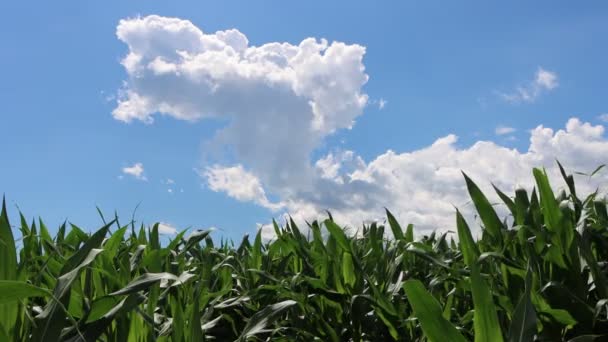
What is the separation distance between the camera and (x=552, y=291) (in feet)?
5.52

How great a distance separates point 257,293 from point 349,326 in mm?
438

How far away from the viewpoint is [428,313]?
117cm

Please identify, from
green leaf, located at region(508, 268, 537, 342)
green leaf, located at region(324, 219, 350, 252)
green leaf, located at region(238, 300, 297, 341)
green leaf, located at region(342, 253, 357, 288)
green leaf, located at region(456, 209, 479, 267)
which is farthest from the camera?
green leaf, located at region(324, 219, 350, 252)

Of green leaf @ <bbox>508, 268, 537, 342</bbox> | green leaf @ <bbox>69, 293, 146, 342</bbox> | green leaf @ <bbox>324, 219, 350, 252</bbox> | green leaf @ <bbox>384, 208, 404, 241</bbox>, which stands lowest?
green leaf @ <bbox>508, 268, 537, 342</bbox>

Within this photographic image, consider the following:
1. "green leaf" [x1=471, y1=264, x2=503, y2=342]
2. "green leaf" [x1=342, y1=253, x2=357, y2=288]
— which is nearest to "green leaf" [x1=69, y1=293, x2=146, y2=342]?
"green leaf" [x1=471, y1=264, x2=503, y2=342]

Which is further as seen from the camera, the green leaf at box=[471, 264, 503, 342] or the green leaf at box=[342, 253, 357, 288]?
the green leaf at box=[342, 253, 357, 288]

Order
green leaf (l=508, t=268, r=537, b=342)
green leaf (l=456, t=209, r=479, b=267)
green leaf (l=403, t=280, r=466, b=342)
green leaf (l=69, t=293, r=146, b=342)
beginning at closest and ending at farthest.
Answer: green leaf (l=508, t=268, r=537, b=342) < green leaf (l=403, t=280, r=466, b=342) < green leaf (l=69, t=293, r=146, b=342) < green leaf (l=456, t=209, r=479, b=267)

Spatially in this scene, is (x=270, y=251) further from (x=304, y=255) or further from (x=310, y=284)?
(x=310, y=284)

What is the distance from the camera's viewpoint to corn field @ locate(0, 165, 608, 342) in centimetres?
122

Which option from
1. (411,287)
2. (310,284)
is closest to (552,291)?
(411,287)

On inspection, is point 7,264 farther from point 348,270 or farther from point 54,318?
point 348,270

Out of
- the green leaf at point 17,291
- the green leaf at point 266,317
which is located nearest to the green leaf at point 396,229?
the green leaf at point 266,317

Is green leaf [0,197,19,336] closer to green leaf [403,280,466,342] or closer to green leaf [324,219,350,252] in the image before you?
green leaf [403,280,466,342]

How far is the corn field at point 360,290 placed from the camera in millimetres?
1223
